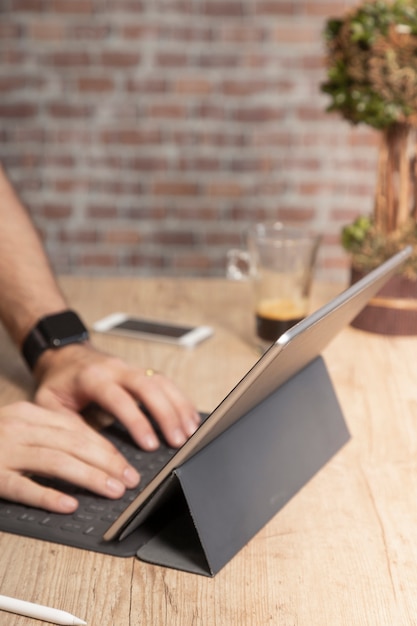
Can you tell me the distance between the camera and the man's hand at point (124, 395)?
970 millimetres

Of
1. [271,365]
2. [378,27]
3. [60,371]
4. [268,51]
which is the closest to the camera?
[271,365]

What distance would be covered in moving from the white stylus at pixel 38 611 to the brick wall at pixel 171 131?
2.65 meters

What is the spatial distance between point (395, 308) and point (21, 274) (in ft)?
1.94

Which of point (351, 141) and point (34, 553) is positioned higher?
point (34, 553)

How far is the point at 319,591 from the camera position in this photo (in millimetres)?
704

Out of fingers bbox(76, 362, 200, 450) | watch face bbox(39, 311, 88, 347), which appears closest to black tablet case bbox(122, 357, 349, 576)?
Answer: fingers bbox(76, 362, 200, 450)

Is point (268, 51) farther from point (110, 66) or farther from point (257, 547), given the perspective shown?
point (257, 547)

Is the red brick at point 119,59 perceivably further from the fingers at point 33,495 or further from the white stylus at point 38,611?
the white stylus at point 38,611

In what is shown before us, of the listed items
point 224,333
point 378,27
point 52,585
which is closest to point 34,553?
point 52,585

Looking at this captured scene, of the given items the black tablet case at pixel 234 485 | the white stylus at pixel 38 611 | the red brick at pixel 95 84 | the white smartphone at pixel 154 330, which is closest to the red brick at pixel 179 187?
the red brick at pixel 95 84

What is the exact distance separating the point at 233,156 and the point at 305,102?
0.33 meters

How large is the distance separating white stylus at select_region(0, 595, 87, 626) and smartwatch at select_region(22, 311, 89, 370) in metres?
0.52

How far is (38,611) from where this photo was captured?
0.66 metres

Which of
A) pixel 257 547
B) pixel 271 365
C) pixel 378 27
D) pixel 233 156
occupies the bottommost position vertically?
pixel 233 156
